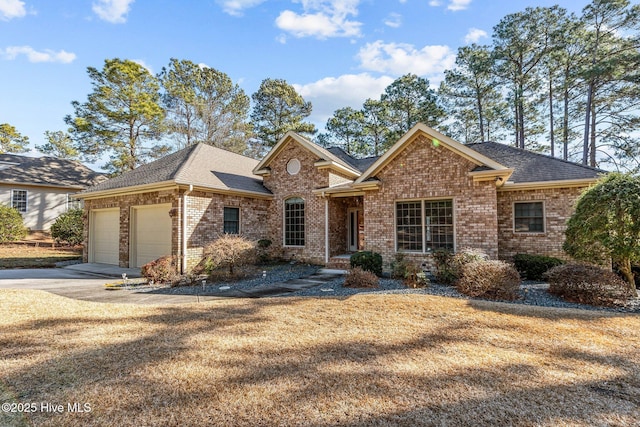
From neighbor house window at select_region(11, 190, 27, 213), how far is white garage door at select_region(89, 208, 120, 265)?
12.9 meters

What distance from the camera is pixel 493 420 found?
9.15ft

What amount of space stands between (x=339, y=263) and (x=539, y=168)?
850cm

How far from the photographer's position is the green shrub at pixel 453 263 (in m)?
8.92

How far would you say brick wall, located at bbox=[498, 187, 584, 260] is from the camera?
10797 millimetres

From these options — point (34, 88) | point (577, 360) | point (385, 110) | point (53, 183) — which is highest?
point (385, 110)

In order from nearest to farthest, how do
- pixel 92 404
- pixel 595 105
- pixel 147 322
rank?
pixel 92 404 < pixel 147 322 < pixel 595 105

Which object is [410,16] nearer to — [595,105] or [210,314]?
[210,314]

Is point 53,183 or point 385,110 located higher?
point 385,110

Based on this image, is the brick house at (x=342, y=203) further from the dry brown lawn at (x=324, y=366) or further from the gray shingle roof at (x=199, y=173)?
the dry brown lawn at (x=324, y=366)

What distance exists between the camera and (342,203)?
48.6 feet

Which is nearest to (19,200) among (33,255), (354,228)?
(33,255)

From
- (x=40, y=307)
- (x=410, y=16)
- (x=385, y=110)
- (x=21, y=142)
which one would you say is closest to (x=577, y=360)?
(x=40, y=307)

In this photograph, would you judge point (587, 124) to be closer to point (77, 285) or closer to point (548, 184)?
point (548, 184)

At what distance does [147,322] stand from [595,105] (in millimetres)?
28701
